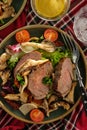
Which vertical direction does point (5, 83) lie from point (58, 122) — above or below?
above

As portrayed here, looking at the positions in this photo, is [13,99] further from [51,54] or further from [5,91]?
[51,54]

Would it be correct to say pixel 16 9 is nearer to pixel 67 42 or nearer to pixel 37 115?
pixel 67 42

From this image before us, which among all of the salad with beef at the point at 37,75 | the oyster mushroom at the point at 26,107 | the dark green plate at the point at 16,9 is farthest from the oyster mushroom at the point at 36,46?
the oyster mushroom at the point at 26,107

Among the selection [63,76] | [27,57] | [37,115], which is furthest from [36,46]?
[37,115]

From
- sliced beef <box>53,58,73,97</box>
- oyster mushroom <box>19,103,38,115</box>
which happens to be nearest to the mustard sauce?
sliced beef <box>53,58,73,97</box>

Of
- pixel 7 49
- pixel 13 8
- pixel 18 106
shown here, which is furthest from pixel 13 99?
pixel 13 8

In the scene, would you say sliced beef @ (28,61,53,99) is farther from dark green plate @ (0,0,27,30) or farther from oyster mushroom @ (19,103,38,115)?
dark green plate @ (0,0,27,30)

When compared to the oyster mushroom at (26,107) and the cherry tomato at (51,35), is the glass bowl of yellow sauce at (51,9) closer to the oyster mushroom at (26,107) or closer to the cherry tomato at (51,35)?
the cherry tomato at (51,35)
